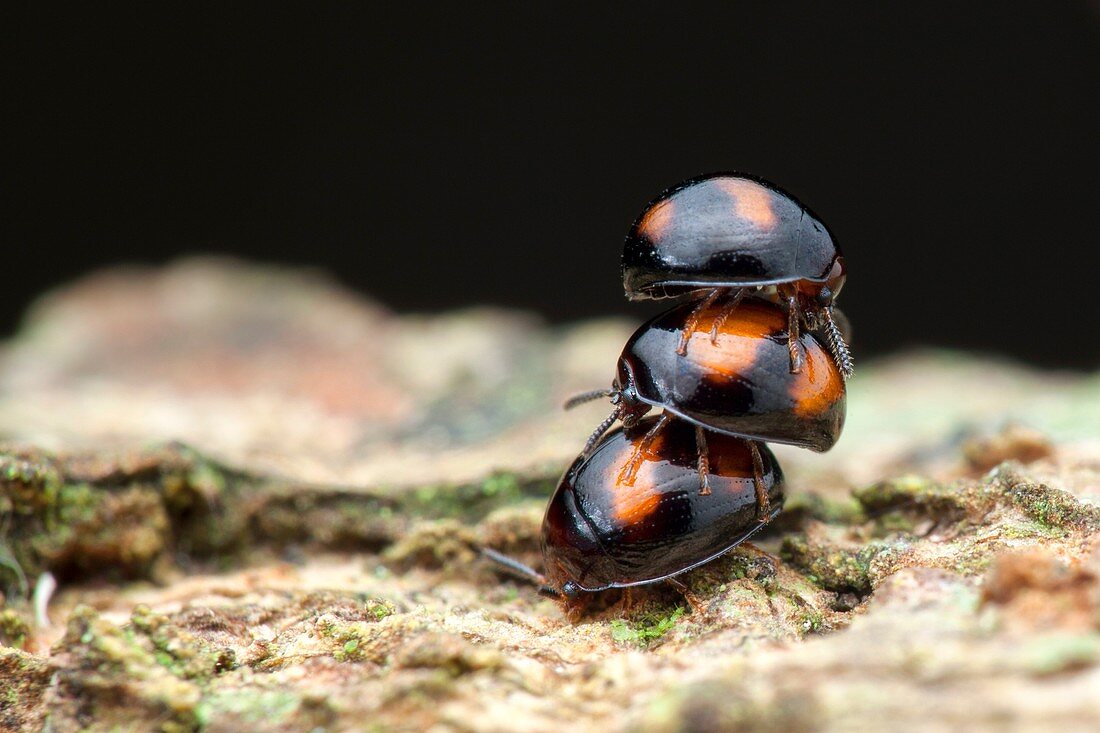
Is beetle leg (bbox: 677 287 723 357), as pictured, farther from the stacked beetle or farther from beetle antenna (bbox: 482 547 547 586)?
beetle antenna (bbox: 482 547 547 586)

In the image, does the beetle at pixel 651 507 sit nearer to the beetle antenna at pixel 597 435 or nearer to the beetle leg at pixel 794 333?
the beetle antenna at pixel 597 435

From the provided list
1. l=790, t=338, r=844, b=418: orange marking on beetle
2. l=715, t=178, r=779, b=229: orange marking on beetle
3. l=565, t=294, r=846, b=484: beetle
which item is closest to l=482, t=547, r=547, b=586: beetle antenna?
l=565, t=294, r=846, b=484: beetle

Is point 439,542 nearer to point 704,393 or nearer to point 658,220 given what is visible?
point 704,393

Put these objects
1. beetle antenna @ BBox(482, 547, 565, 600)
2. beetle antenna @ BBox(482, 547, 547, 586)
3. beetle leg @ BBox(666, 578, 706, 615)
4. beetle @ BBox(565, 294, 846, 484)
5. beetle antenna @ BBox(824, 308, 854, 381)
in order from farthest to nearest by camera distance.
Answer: beetle antenna @ BBox(482, 547, 547, 586), beetle antenna @ BBox(482, 547, 565, 600), beetle antenna @ BBox(824, 308, 854, 381), beetle @ BBox(565, 294, 846, 484), beetle leg @ BBox(666, 578, 706, 615)

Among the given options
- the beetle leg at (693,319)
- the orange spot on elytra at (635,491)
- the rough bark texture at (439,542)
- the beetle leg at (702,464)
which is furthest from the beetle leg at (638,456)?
the rough bark texture at (439,542)

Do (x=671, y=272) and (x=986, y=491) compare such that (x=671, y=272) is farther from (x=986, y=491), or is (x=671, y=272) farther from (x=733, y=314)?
(x=986, y=491)
